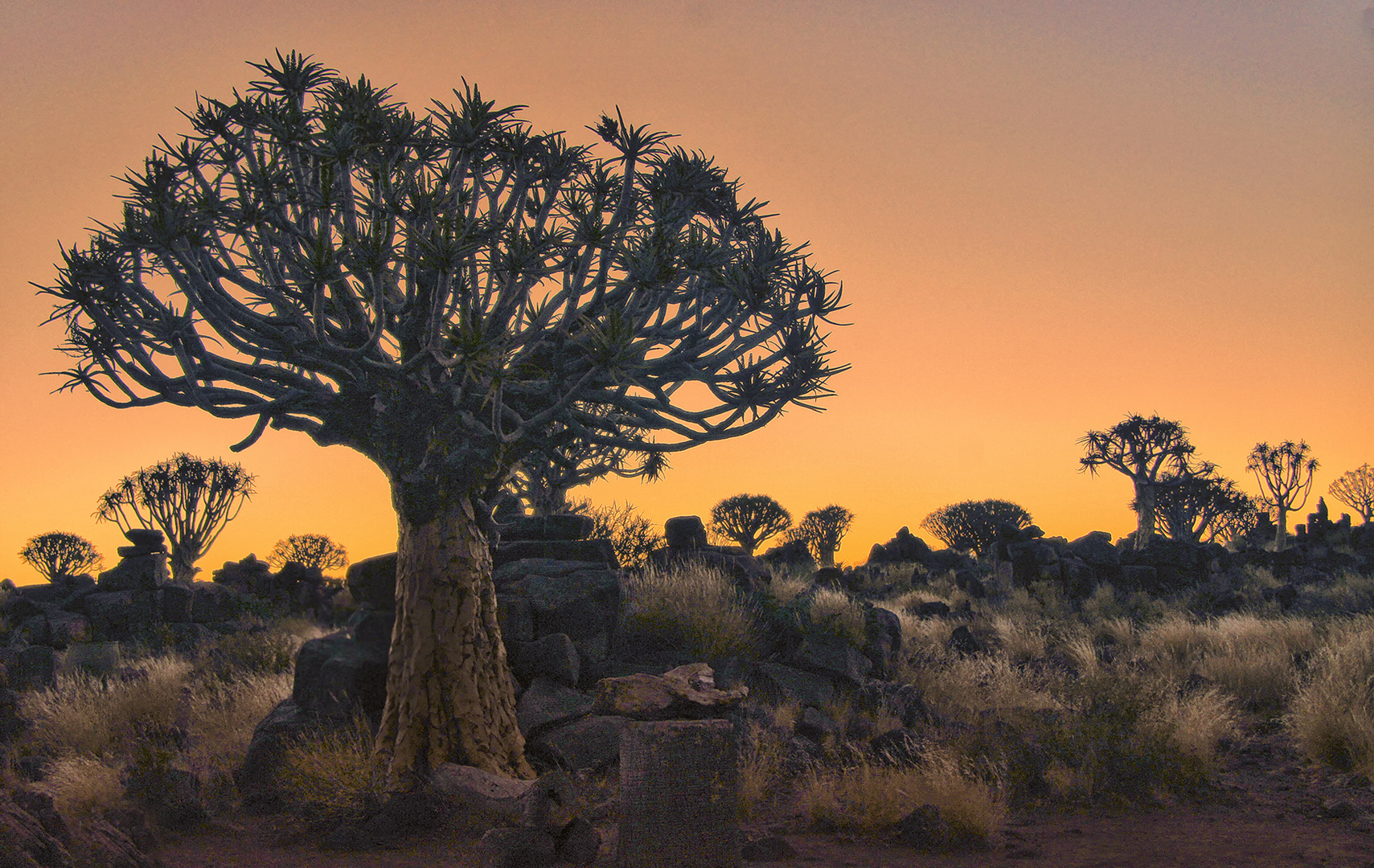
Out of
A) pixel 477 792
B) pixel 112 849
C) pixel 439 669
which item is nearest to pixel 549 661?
pixel 439 669

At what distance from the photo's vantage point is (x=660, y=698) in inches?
274

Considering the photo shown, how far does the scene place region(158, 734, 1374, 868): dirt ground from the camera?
7.18 m

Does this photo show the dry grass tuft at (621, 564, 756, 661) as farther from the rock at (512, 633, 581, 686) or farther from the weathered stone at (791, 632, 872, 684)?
the rock at (512, 633, 581, 686)

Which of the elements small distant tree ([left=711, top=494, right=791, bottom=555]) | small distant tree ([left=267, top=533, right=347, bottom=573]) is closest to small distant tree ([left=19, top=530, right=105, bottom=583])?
small distant tree ([left=267, top=533, right=347, bottom=573])

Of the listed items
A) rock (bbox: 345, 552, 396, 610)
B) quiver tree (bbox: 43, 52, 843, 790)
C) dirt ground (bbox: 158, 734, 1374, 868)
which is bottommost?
dirt ground (bbox: 158, 734, 1374, 868)

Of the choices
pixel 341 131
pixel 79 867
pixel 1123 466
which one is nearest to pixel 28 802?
pixel 79 867

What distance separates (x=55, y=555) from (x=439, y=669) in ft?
126

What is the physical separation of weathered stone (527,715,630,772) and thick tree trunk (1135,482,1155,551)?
30917 mm

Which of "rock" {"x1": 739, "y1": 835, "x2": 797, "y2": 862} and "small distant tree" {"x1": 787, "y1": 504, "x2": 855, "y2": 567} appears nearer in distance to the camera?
"rock" {"x1": 739, "y1": 835, "x2": 797, "y2": 862}

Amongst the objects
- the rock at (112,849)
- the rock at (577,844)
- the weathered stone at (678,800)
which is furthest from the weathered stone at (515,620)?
the weathered stone at (678,800)

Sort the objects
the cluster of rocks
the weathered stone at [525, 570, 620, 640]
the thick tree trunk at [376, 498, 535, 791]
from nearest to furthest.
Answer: the cluster of rocks → the thick tree trunk at [376, 498, 535, 791] → the weathered stone at [525, 570, 620, 640]

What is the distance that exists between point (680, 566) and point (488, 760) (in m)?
6.79

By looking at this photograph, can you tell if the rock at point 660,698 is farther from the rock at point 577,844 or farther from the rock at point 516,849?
the rock at point 516,849

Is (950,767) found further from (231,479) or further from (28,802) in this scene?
(231,479)
